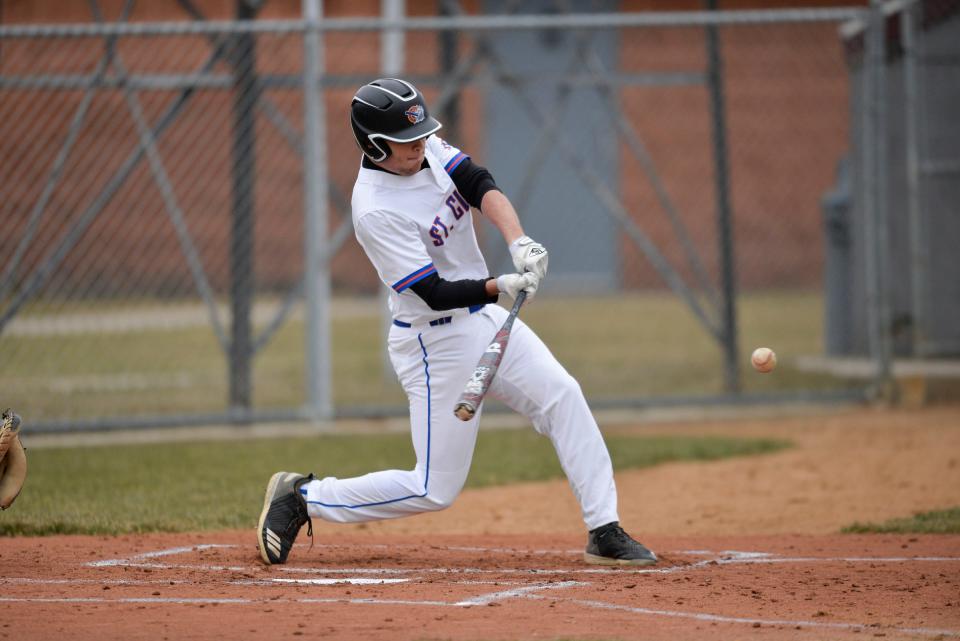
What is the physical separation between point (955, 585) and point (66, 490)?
4972 millimetres

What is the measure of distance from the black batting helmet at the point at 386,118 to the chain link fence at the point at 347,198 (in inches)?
175

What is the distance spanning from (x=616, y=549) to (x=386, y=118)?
76.8 inches

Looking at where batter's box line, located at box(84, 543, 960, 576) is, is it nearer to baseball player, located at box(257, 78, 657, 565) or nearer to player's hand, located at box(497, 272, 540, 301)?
baseball player, located at box(257, 78, 657, 565)

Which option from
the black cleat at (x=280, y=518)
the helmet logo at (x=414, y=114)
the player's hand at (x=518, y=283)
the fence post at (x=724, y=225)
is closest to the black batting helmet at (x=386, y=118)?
the helmet logo at (x=414, y=114)

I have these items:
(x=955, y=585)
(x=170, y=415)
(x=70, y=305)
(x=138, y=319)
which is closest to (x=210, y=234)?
(x=138, y=319)

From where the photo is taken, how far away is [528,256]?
16.3 feet

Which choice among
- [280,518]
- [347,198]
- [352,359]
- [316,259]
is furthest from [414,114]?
[347,198]

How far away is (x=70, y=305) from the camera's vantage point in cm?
1197

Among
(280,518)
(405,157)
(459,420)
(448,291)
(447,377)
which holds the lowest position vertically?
(280,518)

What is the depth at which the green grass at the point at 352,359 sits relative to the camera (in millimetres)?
10695

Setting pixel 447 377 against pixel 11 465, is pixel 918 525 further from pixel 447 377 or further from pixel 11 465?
pixel 11 465

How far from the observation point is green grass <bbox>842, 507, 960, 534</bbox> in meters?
6.06

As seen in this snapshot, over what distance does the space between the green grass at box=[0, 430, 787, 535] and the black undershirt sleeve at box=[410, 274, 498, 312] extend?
2.13 m

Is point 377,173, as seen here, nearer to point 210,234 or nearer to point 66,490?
point 66,490
